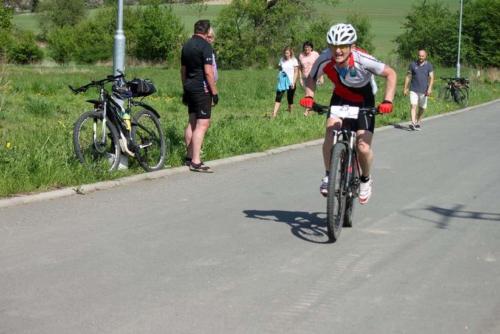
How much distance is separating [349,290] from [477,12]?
70136 millimetres

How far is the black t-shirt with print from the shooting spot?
11250 millimetres

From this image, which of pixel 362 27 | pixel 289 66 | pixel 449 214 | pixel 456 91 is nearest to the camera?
pixel 449 214

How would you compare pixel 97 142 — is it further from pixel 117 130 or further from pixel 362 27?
pixel 362 27

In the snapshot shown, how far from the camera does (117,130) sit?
10336 millimetres

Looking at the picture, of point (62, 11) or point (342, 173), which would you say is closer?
point (342, 173)

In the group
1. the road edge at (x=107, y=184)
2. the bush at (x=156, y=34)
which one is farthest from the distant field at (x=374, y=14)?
the road edge at (x=107, y=184)

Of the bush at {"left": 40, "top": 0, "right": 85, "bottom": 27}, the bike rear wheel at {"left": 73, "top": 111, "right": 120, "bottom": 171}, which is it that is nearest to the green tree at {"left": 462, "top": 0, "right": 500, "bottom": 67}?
the bush at {"left": 40, "top": 0, "right": 85, "bottom": 27}

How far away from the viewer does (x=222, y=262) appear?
6469 mm

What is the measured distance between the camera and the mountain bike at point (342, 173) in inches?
283

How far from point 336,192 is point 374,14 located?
10441cm

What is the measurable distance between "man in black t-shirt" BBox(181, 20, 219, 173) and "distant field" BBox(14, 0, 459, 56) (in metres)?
78.9

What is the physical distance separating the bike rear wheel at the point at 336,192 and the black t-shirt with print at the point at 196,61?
4.15m

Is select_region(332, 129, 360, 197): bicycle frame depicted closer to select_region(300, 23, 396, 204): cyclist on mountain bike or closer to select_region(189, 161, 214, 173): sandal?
select_region(300, 23, 396, 204): cyclist on mountain bike

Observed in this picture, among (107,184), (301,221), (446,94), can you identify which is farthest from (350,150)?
(446,94)
